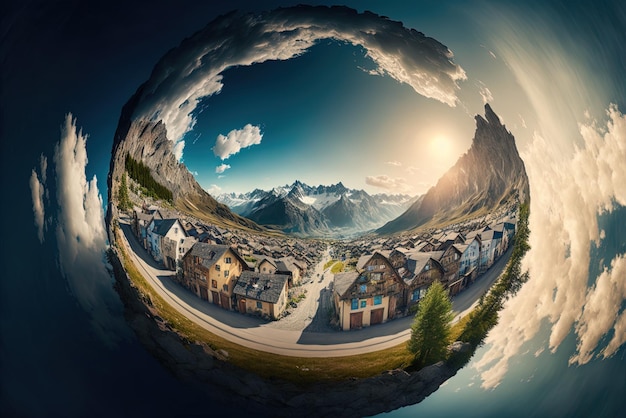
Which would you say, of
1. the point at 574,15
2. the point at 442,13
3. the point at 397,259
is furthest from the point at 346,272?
the point at 574,15

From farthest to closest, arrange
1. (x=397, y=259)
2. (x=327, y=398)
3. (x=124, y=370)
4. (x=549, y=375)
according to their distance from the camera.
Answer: (x=549, y=375) → (x=124, y=370) → (x=327, y=398) → (x=397, y=259)

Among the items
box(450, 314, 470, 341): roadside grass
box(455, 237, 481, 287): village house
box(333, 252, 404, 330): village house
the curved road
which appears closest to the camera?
box(333, 252, 404, 330): village house

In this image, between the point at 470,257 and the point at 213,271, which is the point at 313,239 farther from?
the point at 470,257

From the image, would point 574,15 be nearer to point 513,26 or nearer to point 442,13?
point 513,26

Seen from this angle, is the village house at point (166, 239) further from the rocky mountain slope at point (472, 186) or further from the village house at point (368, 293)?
the rocky mountain slope at point (472, 186)

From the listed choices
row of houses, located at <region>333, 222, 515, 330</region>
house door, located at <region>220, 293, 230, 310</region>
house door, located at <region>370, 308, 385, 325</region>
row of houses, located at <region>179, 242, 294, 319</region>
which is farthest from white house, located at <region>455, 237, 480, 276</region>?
house door, located at <region>220, 293, 230, 310</region>

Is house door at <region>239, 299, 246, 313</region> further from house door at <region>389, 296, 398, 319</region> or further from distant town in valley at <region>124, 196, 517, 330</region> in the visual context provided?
house door at <region>389, 296, 398, 319</region>

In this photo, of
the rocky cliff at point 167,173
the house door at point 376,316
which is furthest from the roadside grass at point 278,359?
the rocky cliff at point 167,173
